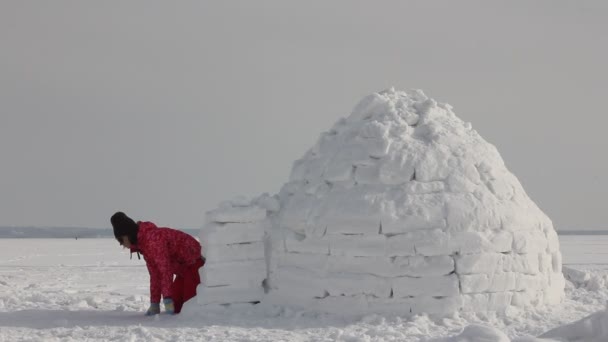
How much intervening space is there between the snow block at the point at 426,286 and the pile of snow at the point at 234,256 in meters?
1.49

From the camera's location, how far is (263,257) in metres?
7.86

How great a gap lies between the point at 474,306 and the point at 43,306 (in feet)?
16.7

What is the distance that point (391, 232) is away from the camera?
714cm

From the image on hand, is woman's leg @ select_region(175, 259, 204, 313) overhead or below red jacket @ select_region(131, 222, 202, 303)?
below

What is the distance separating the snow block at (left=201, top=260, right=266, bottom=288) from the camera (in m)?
7.72

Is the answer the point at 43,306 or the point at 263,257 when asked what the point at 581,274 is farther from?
the point at 43,306

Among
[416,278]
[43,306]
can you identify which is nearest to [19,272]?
[43,306]

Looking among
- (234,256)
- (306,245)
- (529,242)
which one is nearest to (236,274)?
(234,256)

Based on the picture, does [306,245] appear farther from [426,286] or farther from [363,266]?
[426,286]

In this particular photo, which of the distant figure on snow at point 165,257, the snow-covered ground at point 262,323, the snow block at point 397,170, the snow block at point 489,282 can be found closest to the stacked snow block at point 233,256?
the snow-covered ground at point 262,323

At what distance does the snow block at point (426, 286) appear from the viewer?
7.05 metres

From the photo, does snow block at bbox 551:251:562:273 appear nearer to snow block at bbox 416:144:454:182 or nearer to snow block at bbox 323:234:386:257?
snow block at bbox 416:144:454:182

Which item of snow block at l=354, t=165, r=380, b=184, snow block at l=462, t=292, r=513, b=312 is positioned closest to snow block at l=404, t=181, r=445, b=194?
snow block at l=354, t=165, r=380, b=184

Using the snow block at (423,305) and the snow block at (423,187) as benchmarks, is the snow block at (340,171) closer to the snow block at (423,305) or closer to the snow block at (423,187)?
the snow block at (423,187)
